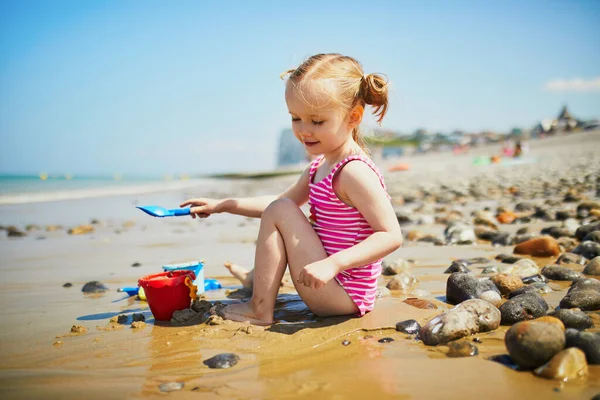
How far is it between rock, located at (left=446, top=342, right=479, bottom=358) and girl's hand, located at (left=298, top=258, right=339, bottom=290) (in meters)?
0.63

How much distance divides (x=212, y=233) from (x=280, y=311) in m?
4.03

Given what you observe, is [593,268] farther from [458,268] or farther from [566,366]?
[566,366]

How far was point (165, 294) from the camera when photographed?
2846mm

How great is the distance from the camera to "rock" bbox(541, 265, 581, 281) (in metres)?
3.32

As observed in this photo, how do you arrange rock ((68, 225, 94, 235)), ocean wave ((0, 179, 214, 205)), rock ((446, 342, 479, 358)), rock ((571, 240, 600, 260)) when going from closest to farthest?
rock ((446, 342, 479, 358)), rock ((571, 240, 600, 260)), rock ((68, 225, 94, 235)), ocean wave ((0, 179, 214, 205))

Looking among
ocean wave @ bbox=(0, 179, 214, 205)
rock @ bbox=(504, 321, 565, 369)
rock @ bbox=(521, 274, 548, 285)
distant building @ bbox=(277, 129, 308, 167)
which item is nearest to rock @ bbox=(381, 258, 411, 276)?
rock @ bbox=(521, 274, 548, 285)

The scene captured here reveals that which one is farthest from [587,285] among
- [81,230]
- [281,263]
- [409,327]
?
[81,230]

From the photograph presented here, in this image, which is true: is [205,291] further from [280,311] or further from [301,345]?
[301,345]

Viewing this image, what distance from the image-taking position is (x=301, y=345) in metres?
2.30

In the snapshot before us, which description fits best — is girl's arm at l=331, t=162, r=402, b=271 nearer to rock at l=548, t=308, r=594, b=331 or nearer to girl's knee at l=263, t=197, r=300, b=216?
girl's knee at l=263, t=197, r=300, b=216

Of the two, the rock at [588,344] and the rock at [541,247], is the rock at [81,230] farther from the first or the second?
the rock at [588,344]

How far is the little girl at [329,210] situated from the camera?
268 cm

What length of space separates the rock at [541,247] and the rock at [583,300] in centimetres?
162

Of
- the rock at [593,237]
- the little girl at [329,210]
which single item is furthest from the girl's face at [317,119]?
the rock at [593,237]
